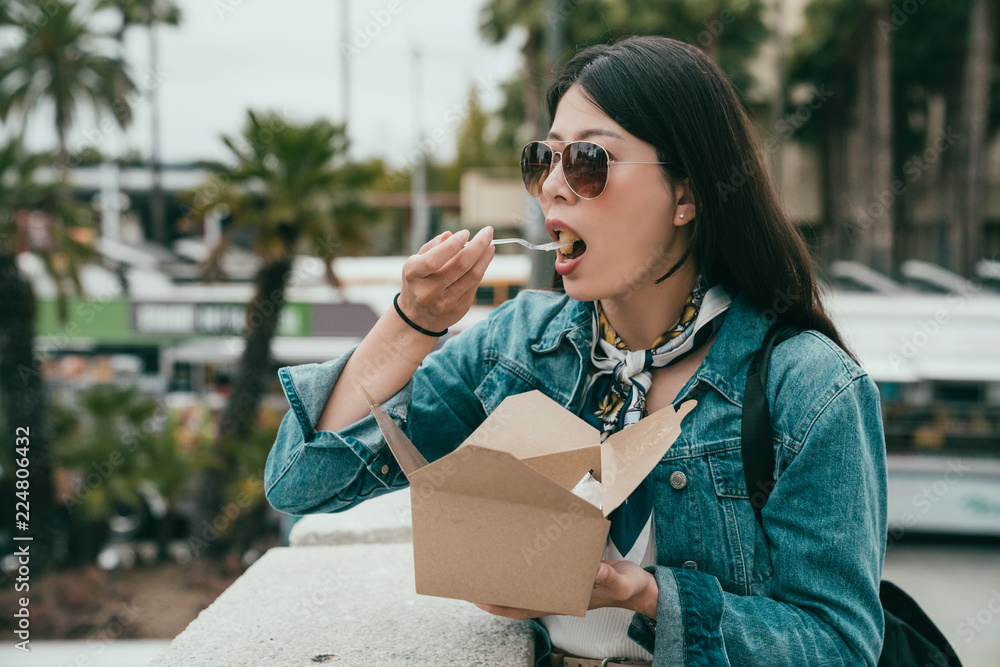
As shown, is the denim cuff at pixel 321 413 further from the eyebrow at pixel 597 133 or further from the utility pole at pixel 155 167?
the utility pole at pixel 155 167

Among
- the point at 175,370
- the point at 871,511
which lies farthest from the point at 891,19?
the point at 871,511

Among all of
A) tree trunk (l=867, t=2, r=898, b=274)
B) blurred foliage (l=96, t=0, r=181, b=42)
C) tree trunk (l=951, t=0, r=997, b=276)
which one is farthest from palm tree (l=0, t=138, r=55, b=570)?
tree trunk (l=951, t=0, r=997, b=276)

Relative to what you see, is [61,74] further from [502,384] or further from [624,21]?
[502,384]

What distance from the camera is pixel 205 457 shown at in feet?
36.7

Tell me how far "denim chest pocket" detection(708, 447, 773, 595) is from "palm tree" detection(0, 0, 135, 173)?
22.7 metres

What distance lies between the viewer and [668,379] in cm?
161

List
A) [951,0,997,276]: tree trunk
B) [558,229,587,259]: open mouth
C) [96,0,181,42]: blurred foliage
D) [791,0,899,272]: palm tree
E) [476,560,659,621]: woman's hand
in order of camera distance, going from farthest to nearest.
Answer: [96,0,181,42]: blurred foliage, [791,0,899,272]: palm tree, [951,0,997,276]: tree trunk, [558,229,587,259]: open mouth, [476,560,659,621]: woman's hand

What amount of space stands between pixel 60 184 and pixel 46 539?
5.09 m

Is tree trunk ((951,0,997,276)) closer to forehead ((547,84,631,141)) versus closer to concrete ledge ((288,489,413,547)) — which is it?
concrete ledge ((288,489,413,547))

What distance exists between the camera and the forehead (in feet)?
5.11

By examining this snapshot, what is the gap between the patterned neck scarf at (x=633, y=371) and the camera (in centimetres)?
148

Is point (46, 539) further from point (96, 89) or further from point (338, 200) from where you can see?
point (96, 89)

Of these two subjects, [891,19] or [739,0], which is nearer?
[891,19]

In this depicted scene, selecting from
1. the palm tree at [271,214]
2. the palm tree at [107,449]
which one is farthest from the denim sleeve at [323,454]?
the palm tree at [107,449]
